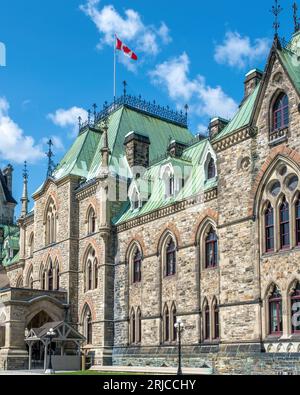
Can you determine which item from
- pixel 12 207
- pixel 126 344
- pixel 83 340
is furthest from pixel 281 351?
pixel 12 207

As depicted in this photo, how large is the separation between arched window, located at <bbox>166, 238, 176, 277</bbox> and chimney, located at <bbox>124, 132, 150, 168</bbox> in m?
9.07

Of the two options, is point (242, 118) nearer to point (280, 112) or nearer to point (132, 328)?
point (280, 112)

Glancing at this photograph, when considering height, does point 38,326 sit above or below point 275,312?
below

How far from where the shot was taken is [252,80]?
35.1 m

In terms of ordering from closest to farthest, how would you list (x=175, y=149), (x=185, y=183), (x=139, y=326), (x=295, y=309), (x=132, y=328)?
(x=295, y=309)
(x=185, y=183)
(x=139, y=326)
(x=132, y=328)
(x=175, y=149)

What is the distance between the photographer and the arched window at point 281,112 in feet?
82.7

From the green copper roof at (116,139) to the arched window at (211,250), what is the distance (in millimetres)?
12903

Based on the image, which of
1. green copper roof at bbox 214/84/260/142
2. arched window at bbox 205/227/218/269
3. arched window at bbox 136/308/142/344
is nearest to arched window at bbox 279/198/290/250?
green copper roof at bbox 214/84/260/142

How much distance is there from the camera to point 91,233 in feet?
133

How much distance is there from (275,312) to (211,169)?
1024 centimetres

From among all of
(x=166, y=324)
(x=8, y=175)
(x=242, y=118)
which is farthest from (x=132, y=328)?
(x=8, y=175)

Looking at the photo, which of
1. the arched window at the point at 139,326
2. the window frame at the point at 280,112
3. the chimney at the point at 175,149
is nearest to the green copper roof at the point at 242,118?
the window frame at the point at 280,112

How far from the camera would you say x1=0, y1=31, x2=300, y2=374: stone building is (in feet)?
81.7
